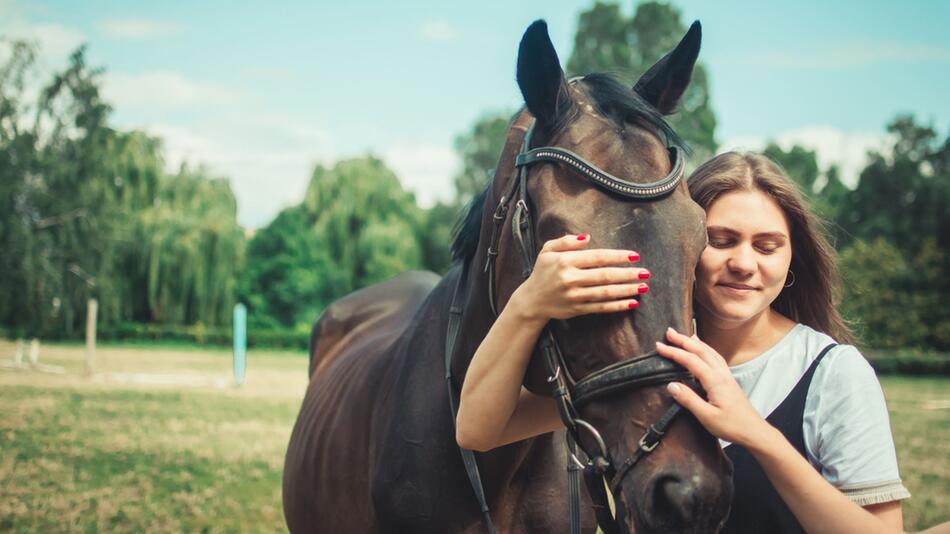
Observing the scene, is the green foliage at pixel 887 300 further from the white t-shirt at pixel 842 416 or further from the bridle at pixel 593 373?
the bridle at pixel 593 373

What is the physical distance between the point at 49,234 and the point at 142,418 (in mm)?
18189

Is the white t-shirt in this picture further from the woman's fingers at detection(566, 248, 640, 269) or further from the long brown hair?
the woman's fingers at detection(566, 248, 640, 269)

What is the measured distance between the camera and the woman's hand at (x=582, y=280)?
59.8 inches

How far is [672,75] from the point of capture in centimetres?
207

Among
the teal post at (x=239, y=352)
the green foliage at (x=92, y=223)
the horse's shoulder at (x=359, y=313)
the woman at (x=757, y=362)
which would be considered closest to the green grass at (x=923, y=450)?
the horse's shoulder at (x=359, y=313)

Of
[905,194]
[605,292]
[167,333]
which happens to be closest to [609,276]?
[605,292]

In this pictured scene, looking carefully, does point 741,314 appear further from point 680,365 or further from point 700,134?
point 700,134

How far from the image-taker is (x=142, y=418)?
11.3m

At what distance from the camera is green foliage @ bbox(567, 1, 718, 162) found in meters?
36.2

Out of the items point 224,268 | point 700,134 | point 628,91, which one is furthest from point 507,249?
point 700,134

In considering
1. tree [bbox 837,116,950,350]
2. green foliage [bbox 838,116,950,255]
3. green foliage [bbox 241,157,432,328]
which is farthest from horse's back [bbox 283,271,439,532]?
green foliage [bbox 838,116,950,255]

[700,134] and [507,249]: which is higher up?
[700,134]

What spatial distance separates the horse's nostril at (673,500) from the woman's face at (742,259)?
2.18 feet

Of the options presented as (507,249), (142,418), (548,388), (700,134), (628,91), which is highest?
(700,134)
